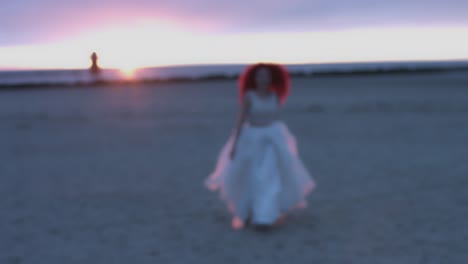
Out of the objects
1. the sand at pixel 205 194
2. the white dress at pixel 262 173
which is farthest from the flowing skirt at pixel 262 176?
the sand at pixel 205 194

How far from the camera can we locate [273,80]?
6.92m

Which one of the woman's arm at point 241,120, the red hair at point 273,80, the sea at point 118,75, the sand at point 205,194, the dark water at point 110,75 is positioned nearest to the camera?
the sand at point 205,194

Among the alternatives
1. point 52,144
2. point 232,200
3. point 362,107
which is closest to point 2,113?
point 52,144

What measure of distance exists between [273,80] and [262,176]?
1214 mm

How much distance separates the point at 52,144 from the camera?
46.0 ft

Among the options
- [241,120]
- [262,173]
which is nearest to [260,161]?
[262,173]

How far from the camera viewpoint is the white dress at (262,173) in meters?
6.57

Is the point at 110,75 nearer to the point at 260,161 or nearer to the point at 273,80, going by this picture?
the point at 273,80

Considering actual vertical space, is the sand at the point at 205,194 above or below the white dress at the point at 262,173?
below

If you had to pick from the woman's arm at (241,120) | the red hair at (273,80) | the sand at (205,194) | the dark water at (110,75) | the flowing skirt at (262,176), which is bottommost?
the dark water at (110,75)

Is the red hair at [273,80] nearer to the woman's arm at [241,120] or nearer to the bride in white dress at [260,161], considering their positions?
the bride in white dress at [260,161]

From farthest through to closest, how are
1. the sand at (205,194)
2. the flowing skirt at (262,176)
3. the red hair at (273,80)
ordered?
the red hair at (273,80) → the flowing skirt at (262,176) → the sand at (205,194)

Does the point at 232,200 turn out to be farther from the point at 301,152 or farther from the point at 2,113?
the point at 2,113

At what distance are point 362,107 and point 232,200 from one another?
600 inches
